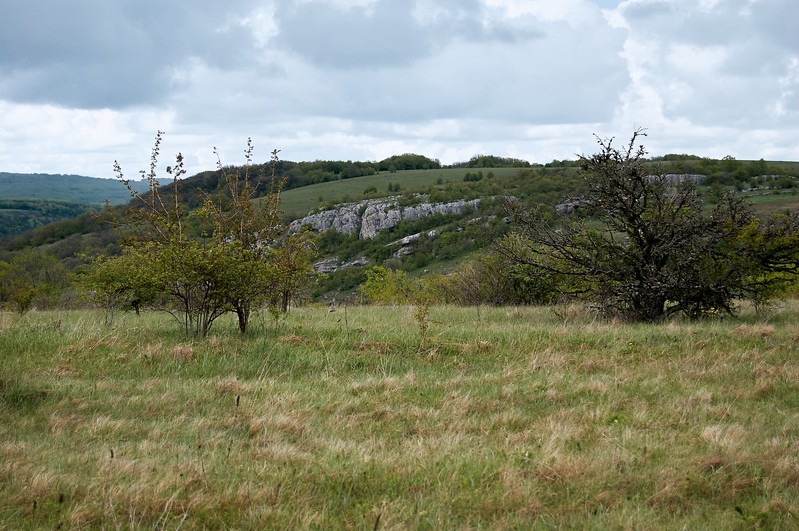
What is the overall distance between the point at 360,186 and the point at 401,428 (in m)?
129

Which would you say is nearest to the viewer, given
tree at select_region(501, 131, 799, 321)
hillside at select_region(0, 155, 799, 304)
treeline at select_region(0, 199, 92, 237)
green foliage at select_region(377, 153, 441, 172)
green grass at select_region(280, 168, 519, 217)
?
tree at select_region(501, 131, 799, 321)

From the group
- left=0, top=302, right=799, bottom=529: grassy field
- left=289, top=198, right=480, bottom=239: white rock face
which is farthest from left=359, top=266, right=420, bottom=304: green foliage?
left=289, top=198, right=480, bottom=239: white rock face

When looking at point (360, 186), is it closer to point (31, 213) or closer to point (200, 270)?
point (31, 213)

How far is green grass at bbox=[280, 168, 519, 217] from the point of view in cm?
12075

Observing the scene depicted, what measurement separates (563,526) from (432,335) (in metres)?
6.97

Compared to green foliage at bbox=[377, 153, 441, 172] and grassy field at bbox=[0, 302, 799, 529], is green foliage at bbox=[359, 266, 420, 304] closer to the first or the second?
grassy field at bbox=[0, 302, 799, 529]

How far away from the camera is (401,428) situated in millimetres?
6504

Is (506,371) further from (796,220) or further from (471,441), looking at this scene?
(796,220)

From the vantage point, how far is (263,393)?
309 inches

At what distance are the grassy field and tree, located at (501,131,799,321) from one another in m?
2.12

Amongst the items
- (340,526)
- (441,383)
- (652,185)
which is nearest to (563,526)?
(340,526)

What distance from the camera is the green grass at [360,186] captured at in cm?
12075

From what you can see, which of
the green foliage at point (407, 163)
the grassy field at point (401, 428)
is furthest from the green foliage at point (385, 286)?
the green foliage at point (407, 163)


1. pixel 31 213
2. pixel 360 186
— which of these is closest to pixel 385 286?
pixel 360 186
